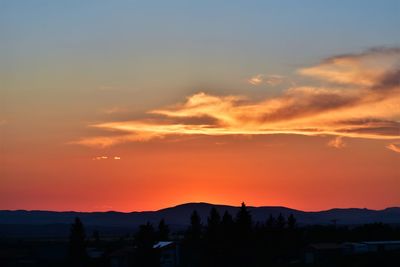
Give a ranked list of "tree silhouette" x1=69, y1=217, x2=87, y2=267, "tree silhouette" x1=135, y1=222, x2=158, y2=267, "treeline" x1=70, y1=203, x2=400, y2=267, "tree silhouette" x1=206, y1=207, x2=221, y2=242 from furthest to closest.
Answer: "tree silhouette" x1=135, y1=222, x2=158, y2=267
"tree silhouette" x1=206, y1=207, x2=221, y2=242
"treeline" x1=70, y1=203, x2=400, y2=267
"tree silhouette" x1=69, y1=217, x2=87, y2=267

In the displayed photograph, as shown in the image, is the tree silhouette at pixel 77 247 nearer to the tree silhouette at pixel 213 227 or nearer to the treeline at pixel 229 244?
the treeline at pixel 229 244

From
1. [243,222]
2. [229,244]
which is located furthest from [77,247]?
[243,222]

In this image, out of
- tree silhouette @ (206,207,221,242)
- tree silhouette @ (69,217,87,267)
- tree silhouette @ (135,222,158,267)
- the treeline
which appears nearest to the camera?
tree silhouette @ (69,217,87,267)

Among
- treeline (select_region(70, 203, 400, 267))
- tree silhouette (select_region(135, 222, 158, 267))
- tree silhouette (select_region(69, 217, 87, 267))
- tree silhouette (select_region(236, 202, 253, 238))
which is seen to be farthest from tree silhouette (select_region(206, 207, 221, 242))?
tree silhouette (select_region(69, 217, 87, 267))

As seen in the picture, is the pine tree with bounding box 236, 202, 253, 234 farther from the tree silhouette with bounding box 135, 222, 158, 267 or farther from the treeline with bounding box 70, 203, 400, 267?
the tree silhouette with bounding box 135, 222, 158, 267

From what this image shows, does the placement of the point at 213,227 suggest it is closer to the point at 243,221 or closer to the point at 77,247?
the point at 243,221

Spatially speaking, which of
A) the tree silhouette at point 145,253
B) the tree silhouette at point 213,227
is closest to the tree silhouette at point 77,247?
the tree silhouette at point 145,253

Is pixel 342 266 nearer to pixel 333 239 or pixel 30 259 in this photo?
pixel 333 239

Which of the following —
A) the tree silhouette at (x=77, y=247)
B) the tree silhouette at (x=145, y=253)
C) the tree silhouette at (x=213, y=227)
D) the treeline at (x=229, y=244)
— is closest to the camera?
the tree silhouette at (x=77, y=247)

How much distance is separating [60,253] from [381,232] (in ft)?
189

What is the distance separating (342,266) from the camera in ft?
325

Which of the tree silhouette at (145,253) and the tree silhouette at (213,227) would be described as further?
the tree silhouette at (145,253)

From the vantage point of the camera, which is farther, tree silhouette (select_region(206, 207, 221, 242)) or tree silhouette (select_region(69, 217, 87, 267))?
tree silhouette (select_region(206, 207, 221, 242))

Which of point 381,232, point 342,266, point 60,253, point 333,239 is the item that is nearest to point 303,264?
point 342,266
